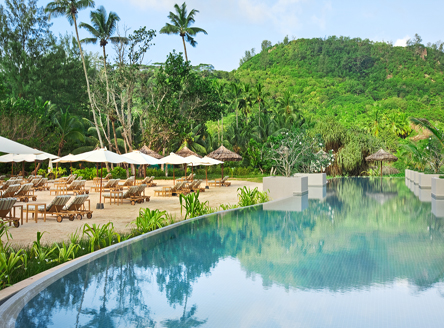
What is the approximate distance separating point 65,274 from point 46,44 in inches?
1534

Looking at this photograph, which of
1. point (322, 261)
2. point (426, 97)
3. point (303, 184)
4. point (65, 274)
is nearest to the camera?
point (65, 274)

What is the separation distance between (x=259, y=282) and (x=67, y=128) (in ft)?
101

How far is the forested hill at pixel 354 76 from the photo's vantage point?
1977 inches

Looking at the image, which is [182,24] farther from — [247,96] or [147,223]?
[147,223]

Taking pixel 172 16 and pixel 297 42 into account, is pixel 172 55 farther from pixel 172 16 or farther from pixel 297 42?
pixel 297 42

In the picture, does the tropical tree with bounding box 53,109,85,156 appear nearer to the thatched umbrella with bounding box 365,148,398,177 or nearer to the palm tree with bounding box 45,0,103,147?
the palm tree with bounding box 45,0,103,147

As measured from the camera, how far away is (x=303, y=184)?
672 inches

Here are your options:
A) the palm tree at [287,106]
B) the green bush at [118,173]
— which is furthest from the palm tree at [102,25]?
the palm tree at [287,106]

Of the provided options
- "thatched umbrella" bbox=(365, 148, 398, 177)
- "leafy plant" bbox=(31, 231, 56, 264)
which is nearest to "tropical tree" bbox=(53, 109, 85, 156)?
"thatched umbrella" bbox=(365, 148, 398, 177)

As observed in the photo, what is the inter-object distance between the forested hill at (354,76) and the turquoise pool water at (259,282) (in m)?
40.1

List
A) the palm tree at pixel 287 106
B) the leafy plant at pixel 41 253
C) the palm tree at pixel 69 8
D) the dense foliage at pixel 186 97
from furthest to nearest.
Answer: the palm tree at pixel 287 106 → the palm tree at pixel 69 8 → the dense foliage at pixel 186 97 → the leafy plant at pixel 41 253

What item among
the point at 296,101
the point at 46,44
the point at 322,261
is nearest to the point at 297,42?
the point at 296,101

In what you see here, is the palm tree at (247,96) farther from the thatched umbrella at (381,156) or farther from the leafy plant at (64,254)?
the leafy plant at (64,254)

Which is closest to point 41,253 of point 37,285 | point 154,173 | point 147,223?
point 37,285
